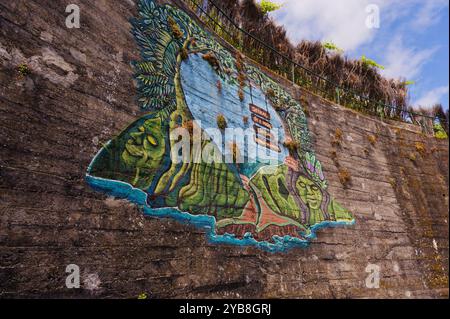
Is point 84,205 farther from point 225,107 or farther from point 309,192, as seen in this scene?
point 309,192

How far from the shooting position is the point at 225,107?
18.4 feet

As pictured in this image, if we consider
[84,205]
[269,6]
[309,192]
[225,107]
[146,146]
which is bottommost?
[84,205]

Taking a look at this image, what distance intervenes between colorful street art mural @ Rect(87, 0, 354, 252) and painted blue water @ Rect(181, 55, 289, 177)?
0.02m

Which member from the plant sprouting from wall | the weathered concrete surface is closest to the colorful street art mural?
the weathered concrete surface

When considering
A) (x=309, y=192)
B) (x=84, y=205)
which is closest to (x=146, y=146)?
(x=84, y=205)

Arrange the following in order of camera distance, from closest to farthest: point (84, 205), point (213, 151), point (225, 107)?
point (84, 205) < point (213, 151) < point (225, 107)

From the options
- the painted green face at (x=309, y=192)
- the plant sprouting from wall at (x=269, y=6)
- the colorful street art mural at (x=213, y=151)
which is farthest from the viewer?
the plant sprouting from wall at (x=269, y=6)

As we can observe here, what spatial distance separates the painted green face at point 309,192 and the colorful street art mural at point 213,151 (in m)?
0.02

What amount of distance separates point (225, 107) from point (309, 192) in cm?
250

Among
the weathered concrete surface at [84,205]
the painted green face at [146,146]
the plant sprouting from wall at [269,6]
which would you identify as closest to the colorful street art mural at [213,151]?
the painted green face at [146,146]

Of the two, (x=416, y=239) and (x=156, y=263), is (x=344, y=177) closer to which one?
(x=416, y=239)

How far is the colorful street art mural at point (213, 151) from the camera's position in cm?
399

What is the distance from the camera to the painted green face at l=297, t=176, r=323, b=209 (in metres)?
6.34

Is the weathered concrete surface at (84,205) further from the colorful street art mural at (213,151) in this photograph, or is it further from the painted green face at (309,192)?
the painted green face at (309,192)
